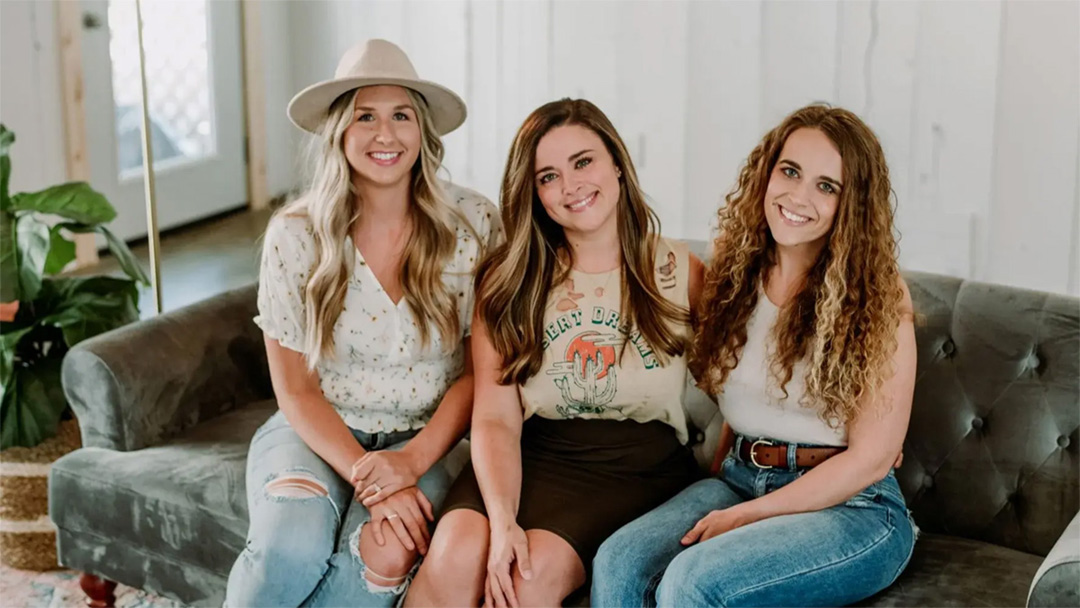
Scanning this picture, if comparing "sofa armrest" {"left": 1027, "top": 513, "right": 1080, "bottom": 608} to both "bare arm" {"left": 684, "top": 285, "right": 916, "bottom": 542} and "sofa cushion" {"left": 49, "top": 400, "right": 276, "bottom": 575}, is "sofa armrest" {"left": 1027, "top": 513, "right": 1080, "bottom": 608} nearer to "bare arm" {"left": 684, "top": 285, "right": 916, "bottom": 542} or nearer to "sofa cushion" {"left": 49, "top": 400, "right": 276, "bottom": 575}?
"bare arm" {"left": 684, "top": 285, "right": 916, "bottom": 542}

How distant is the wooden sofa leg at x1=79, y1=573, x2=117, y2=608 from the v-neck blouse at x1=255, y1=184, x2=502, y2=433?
2.54 ft

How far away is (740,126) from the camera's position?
9.73 ft

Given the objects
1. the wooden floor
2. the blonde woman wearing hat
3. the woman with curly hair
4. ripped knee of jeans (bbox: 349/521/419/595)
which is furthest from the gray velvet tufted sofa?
the wooden floor

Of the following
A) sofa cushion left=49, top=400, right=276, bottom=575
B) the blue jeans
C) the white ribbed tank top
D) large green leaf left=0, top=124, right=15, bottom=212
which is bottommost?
sofa cushion left=49, top=400, right=276, bottom=575

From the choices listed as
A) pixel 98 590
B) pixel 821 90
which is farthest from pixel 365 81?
pixel 98 590

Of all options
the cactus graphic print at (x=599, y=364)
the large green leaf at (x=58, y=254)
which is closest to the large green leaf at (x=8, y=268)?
the large green leaf at (x=58, y=254)

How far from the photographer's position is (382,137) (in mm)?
2152

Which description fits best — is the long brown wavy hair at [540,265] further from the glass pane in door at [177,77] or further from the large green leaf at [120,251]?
the glass pane in door at [177,77]

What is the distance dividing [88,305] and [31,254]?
0.17 metres

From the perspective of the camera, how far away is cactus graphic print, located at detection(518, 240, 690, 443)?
207cm

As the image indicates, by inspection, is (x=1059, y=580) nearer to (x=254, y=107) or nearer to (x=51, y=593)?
(x=51, y=593)

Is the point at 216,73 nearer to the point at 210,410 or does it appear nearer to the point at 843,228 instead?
the point at 210,410

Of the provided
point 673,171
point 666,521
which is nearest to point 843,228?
point 666,521

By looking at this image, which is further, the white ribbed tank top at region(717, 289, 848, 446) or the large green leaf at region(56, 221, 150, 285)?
the large green leaf at region(56, 221, 150, 285)
